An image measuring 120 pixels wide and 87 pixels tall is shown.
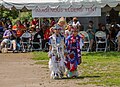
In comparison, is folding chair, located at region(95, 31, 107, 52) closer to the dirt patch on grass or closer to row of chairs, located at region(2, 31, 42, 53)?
row of chairs, located at region(2, 31, 42, 53)

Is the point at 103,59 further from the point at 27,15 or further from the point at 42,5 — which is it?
the point at 27,15

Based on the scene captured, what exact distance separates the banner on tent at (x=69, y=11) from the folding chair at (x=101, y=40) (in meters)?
1.00

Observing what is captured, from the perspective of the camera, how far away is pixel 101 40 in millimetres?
21844

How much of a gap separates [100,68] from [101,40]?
656 centimetres

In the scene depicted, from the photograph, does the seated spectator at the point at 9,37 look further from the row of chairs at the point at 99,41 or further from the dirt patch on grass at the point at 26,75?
the row of chairs at the point at 99,41

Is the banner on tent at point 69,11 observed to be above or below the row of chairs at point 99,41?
above

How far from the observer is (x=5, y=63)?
690 inches

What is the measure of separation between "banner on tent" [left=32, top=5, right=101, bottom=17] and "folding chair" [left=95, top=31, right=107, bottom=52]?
100 centimetres

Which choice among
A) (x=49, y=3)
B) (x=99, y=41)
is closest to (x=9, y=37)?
(x=49, y=3)

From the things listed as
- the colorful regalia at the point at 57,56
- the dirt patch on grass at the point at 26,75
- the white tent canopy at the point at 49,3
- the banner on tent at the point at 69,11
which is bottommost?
the dirt patch on grass at the point at 26,75

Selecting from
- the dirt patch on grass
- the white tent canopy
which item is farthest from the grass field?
the white tent canopy

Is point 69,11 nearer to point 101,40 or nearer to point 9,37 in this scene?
point 101,40

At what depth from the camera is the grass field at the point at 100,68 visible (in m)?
12.3

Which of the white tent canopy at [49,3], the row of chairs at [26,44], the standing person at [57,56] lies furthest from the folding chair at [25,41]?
the standing person at [57,56]
